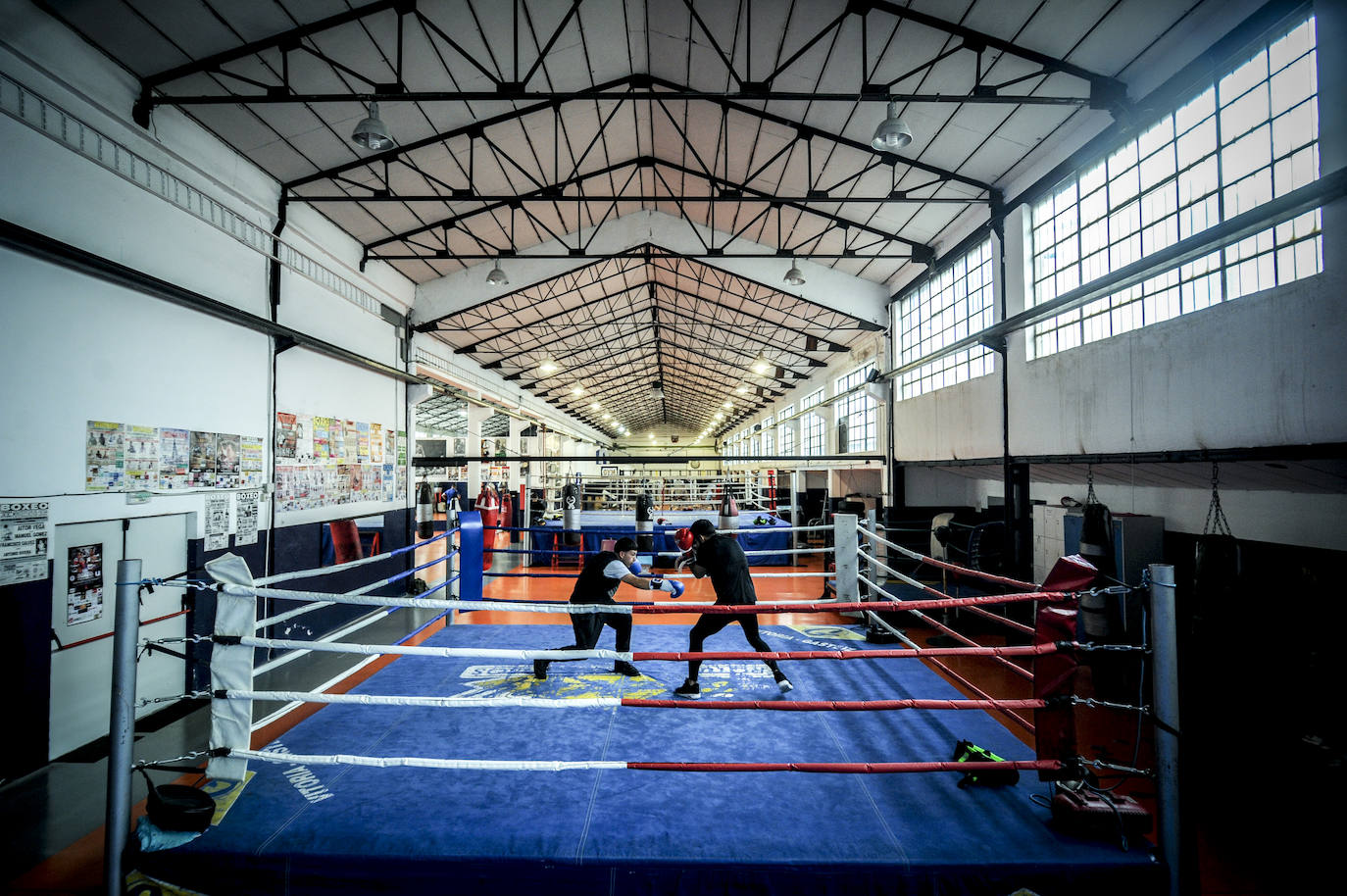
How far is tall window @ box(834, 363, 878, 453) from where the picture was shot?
44.3 ft

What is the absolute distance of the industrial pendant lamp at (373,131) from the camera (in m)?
5.11

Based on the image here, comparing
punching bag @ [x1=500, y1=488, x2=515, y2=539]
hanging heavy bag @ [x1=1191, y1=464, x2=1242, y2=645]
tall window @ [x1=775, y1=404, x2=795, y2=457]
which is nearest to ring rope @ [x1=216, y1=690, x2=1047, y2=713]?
hanging heavy bag @ [x1=1191, y1=464, x2=1242, y2=645]

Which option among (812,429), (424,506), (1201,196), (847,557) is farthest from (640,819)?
(812,429)

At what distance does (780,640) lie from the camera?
5340 mm

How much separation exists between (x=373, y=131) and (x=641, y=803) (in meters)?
5.99

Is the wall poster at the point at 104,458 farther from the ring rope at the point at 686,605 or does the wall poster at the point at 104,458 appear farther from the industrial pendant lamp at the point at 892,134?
the industrial pendant lamp at the point at 892,134

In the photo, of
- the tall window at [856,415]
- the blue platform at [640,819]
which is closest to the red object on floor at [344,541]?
the blue platform at [640,819]

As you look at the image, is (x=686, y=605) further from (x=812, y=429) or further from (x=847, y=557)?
(x=812, y=429)

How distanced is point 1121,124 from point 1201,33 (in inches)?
36.7

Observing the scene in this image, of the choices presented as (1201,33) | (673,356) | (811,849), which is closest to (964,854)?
(811,849)

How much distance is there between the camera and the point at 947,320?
959 centimetres

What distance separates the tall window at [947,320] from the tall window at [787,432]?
9623 millimetres

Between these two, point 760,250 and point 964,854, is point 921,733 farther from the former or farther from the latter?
point 760,250

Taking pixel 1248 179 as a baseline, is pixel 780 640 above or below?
below
